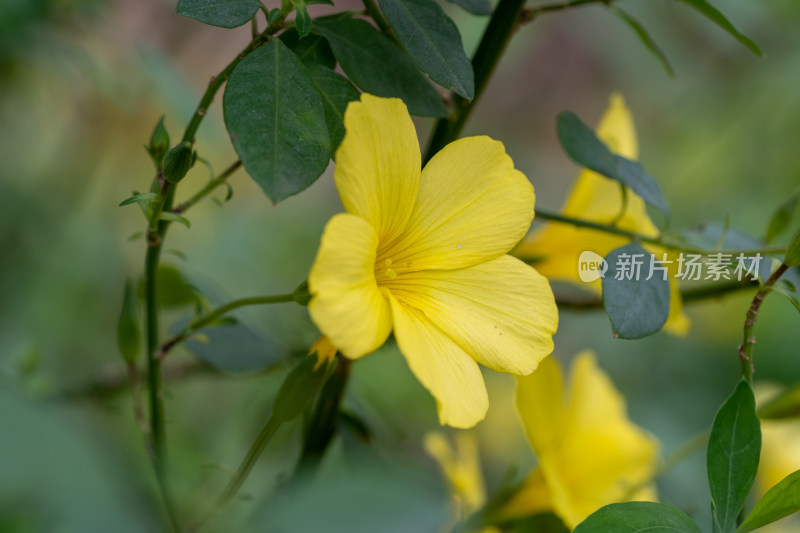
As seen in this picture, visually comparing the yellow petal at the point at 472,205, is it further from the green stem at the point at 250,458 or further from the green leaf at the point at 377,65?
the green stem at the point at 250,458

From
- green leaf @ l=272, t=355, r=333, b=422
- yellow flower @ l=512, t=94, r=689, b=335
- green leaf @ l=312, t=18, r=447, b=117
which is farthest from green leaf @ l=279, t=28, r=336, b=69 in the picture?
yellow flower @ l=512, t=94, r=689, b=335

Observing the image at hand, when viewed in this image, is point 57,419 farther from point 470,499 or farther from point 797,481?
point 470,499

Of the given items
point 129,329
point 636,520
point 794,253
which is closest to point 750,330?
point 794,253

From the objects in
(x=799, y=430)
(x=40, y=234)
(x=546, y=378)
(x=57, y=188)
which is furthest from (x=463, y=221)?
(x=57, y=188)

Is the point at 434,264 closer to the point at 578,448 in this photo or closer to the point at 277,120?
the point at 277,120

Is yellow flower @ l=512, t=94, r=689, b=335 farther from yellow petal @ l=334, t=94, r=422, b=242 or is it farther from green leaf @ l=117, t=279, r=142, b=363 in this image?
green leaf @ l=117, t=279, r=142, b=363

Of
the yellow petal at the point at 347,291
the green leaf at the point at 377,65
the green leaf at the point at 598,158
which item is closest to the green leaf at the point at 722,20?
the green leaf at the point at 598,158
